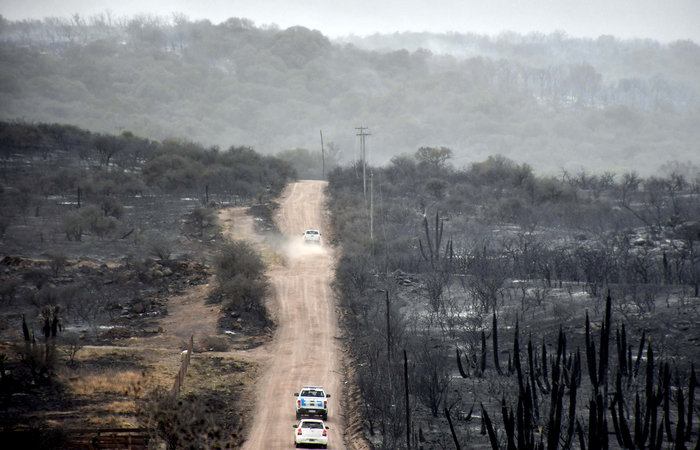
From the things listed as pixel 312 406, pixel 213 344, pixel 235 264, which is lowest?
pixel 312 406

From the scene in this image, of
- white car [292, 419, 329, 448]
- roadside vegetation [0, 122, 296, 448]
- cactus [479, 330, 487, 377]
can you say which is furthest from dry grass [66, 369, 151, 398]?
cactus [479, 330, 487, 377]

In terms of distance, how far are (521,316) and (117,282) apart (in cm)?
2636

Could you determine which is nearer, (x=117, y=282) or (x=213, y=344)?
(x=213, y=344)

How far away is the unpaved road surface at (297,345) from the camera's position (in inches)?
1043

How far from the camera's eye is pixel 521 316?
38.6m

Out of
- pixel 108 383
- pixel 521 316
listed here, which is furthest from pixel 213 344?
pixel 521 316

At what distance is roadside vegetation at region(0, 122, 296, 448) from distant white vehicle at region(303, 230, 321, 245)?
Result: 6.97 meters

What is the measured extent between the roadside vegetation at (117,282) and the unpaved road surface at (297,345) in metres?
1.13

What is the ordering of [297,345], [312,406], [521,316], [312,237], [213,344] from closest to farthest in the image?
[312,406]
[213,344]
[297,345]
[521,316]
[312,237]

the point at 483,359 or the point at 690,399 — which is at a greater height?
the point at 690,399

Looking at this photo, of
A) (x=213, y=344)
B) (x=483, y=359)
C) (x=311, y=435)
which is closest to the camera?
(x=311, y=435)

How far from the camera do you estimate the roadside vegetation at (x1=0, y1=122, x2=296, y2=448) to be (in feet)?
84.4

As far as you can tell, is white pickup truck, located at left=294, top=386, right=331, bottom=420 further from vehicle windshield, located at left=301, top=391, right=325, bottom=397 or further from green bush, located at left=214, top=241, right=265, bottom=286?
green bush, located at left=214, top=241, right=265, bottom=286

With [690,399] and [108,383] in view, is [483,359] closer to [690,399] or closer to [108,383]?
[690,399]
